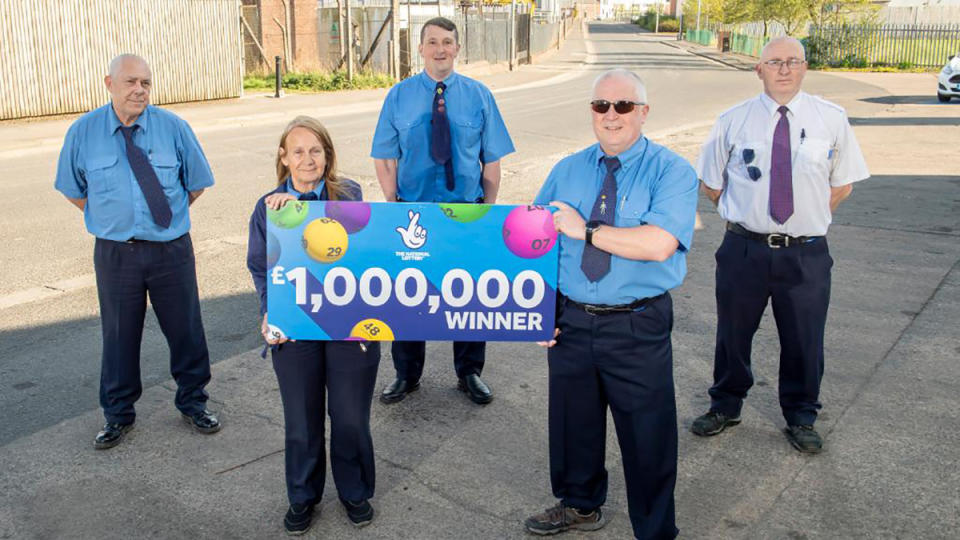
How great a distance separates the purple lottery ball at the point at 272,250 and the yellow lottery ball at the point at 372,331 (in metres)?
0.47

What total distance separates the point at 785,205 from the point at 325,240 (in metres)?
2.44

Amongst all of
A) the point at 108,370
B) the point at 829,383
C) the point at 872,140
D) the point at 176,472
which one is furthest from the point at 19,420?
the point at 872,140

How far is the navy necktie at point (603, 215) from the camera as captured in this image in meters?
3.70

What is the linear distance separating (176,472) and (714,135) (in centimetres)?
345

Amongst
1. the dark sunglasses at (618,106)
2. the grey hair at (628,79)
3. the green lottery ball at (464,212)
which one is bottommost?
the green lottery ball at (464,212)

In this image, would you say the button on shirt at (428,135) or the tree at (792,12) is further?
the tree at (792,12)

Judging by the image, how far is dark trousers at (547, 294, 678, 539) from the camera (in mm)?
3754

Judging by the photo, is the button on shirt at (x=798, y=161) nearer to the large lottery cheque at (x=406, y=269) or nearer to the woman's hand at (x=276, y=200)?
the large lottery cheque at (x=406, y=269)

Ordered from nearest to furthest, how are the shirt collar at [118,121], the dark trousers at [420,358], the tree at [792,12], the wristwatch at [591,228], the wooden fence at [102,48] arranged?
1. the wristwatch at [591,228]
2. the shirt collar at [118,121]
3. the dark trousers at [420,358]
4. the wooden fence at [102,48]
5. the tree at [792,12]

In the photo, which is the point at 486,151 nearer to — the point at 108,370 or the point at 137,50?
the point at 108,370

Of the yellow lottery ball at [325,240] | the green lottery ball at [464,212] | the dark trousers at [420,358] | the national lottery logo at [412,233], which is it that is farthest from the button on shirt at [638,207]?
the dark trousers at [420,358]

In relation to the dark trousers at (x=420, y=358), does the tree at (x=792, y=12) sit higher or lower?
higher

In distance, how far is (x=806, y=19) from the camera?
46969 millimetres

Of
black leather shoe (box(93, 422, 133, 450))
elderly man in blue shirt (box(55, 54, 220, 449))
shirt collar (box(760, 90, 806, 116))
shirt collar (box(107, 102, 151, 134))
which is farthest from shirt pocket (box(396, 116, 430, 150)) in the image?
black leather shoe (box(93, 422, 133, 450))
